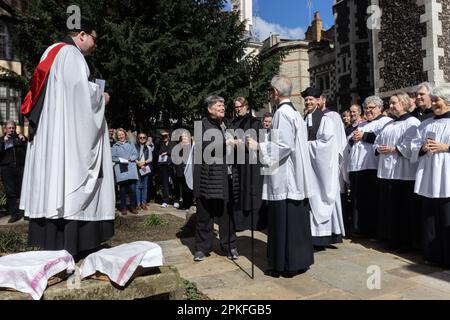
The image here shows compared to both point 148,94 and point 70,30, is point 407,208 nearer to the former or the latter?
point 70,30

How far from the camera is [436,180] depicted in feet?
14.4

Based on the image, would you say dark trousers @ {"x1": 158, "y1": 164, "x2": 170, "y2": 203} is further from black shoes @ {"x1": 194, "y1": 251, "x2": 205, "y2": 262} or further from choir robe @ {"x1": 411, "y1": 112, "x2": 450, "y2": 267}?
choir robe @ {"x1": 411, "y1": 112, "x2": 450, "y2": 267}

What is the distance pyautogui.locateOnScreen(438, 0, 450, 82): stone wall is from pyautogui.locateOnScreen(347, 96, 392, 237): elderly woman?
7897 millimetres

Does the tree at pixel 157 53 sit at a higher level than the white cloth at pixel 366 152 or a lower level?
higher

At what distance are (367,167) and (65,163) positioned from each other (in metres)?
4.18

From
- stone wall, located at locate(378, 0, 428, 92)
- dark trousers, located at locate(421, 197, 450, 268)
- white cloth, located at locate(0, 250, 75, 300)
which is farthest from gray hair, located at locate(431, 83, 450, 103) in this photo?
stone wall, located at locate(378, 0, 428, 92)

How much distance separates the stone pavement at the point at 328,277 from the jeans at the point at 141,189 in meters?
4.01

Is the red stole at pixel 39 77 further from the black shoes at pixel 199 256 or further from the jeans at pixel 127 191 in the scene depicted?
the jeans at pixel 127 191

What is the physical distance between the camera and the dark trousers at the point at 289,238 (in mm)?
4105

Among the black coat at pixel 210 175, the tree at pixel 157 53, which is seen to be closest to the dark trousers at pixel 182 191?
the tree at pixel 157 53

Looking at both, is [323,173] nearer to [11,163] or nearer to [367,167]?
[367,167]

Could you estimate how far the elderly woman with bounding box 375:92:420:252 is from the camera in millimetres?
5102

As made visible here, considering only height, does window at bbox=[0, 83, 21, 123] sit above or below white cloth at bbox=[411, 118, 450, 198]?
above
